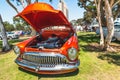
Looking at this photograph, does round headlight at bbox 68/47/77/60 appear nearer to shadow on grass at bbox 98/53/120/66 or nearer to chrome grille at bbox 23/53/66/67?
chrome grille at bbox 23/53/66/67

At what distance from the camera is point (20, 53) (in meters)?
7.37

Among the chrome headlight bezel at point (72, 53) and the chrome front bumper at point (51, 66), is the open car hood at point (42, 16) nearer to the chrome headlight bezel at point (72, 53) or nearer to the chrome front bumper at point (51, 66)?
the chrome headlight bezel at point (72, 53)

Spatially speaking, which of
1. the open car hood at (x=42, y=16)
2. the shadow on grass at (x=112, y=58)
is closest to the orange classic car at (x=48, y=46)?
the open car hood at (x=42, y=16)

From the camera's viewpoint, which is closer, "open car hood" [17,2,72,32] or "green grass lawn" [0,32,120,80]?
"green grass lawn" [0,32,120,80]

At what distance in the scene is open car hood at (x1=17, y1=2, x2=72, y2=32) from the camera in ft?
23.9

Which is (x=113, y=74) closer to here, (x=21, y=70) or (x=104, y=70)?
(x=104, y=70)

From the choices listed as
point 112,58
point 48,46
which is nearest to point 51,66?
point 48,46

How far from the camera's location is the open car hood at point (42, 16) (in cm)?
730

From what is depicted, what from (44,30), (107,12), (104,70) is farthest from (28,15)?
(107,12)

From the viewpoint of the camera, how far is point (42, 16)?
8281 millimetres

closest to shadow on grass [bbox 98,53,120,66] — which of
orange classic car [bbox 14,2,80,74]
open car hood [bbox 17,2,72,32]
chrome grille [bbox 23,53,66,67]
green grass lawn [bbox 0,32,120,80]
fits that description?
green grass lawn [bbox 0,32,120,80]

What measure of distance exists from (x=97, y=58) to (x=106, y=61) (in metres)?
0.70

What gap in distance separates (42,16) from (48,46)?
1.34m

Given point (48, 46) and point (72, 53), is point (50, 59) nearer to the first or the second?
point (72, 53)
